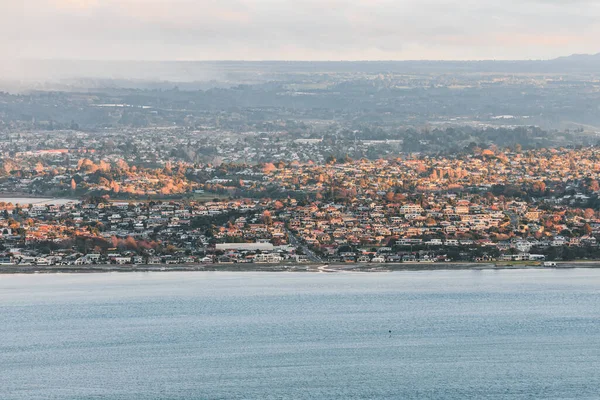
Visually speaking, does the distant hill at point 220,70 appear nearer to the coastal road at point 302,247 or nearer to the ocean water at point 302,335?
the coastal road at point 302,247

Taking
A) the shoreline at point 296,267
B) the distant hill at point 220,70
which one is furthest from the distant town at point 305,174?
the distant hill at point 220,70

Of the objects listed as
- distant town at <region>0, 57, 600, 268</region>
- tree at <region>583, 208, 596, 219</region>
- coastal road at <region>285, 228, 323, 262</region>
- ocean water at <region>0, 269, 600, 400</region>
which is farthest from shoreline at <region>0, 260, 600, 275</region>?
tree at <region>583, 208, 596, 219</region>

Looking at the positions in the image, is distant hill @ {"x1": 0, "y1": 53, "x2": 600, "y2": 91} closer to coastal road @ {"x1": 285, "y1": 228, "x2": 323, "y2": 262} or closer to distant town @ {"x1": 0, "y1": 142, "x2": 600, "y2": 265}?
distant town @ {"x1": 0, "y1": 142, "x2": 600, "y2": 265}

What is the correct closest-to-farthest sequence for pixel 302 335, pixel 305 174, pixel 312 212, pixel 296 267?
pixel 302 335
pixel 296 267
pixel 312 212
pixel 305 174

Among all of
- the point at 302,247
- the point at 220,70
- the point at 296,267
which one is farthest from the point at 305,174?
the point at 220,70

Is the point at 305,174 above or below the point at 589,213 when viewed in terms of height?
below

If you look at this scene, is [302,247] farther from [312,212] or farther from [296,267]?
[312,212]
